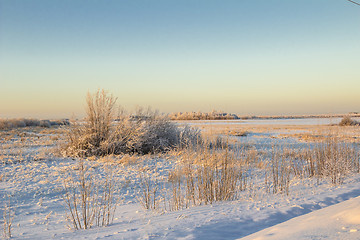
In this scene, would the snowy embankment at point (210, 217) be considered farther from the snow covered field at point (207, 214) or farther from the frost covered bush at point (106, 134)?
the frost covered bush at point (106, 134)

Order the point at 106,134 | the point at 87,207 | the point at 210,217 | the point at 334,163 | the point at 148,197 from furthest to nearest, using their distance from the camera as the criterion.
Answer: the point at 106,134 < the point at 334,163 < the point at 87,207 < the point at 148,197 < the point at 210,217

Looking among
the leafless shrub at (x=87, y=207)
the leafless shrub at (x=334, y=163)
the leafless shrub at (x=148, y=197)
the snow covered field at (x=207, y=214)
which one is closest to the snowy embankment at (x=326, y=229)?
the snow covered field at (x=207, y=214)

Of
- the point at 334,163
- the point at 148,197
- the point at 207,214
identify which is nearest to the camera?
the point at 207,214

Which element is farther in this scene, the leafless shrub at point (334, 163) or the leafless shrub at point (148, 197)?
the leafless shrub at point (334, 163)

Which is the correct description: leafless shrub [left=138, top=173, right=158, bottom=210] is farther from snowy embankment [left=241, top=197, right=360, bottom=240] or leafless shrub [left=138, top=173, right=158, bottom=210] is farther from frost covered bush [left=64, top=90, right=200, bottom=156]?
frost covered bush [left=64, top=90, right=200, bottom=156]

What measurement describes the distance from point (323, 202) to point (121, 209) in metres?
3.78

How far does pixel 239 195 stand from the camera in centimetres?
539

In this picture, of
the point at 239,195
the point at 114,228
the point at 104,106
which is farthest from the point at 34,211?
the point at 104,106

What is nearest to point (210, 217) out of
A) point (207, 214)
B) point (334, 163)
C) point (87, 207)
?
point (207, 214)

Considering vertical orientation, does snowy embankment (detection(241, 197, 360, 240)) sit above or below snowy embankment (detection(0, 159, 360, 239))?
above

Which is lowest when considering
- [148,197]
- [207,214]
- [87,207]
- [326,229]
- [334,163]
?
[87,207]

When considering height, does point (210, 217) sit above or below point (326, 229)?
below

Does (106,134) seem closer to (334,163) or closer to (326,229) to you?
(334,163)

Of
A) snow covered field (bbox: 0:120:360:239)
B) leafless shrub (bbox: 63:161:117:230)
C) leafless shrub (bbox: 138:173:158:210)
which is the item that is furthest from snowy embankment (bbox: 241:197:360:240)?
leafless shrub (bbox: 138:173:158:210)
